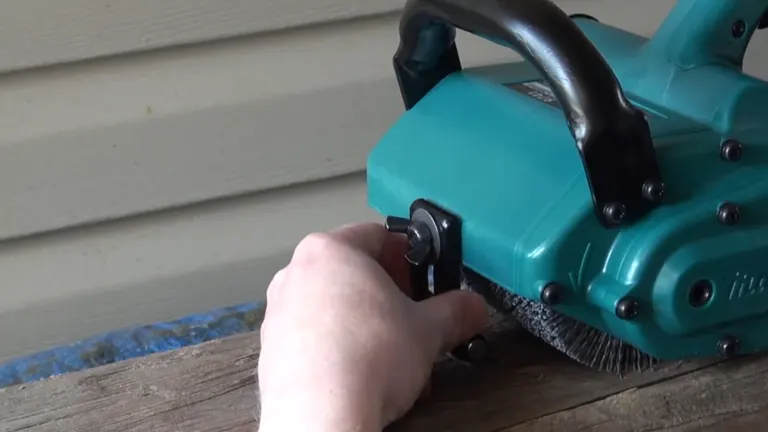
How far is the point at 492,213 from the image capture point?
2.20 feet

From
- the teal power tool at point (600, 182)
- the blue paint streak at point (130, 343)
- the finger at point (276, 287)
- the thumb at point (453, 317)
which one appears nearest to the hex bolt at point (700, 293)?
the teal power tool at point (600, 182)

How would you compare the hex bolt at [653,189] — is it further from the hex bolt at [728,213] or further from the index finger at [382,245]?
the index finger at [382,245]

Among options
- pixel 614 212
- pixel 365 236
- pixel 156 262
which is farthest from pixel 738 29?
pixel 156 262

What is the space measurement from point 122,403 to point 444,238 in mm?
282

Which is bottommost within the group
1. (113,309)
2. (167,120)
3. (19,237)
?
(113,309)

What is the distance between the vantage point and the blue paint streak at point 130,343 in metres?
1.04

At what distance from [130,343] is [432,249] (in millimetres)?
519

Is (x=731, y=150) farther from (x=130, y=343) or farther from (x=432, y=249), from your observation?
(x=130, y=343)

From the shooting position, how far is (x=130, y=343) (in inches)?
43.6

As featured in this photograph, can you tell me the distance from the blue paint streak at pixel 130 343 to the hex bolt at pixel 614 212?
585mm

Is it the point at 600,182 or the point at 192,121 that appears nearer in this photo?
the point at 600,182

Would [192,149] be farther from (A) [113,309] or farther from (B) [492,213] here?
(B) [492,213]

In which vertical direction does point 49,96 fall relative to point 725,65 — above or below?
below

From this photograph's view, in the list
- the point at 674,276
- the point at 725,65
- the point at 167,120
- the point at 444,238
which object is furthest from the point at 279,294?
the point at 167,120
